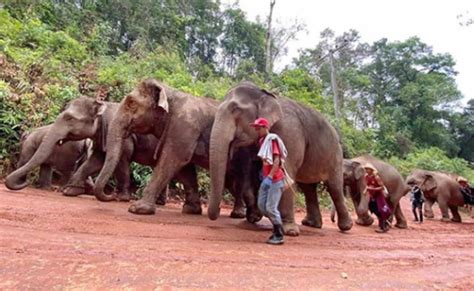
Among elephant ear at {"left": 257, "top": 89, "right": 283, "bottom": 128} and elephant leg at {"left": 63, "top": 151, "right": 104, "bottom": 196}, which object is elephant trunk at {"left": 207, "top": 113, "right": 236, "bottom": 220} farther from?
elephant leg at {"left": 63, "top": 151, "right": 104, "bottom": 196}

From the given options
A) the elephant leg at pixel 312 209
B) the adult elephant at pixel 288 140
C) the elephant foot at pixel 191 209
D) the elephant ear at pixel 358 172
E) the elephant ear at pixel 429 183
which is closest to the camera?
the adult elephant at pixel 288 140

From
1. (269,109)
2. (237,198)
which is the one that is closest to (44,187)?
(237,198)

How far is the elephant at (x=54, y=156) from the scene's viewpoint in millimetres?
9312

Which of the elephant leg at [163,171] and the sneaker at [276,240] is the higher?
the elephant leg at [163,171]

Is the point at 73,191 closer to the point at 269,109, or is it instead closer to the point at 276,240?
the point at 269,109

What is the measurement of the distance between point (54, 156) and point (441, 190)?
12762mm

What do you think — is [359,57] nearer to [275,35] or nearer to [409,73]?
[409,73]

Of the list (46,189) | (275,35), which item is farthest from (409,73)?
(46,189)

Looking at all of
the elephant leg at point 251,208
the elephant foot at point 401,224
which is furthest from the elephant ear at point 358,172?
the elephant leg at point 251,208

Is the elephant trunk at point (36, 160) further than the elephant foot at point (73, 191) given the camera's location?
No

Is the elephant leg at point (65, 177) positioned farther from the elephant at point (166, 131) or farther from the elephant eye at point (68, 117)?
the elephant at point (166, 131)

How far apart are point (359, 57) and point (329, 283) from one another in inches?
1882

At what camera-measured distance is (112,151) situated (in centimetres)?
749

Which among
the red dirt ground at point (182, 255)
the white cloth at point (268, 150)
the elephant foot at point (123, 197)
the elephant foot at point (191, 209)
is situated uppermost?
the white cloth at point (268, 150)
